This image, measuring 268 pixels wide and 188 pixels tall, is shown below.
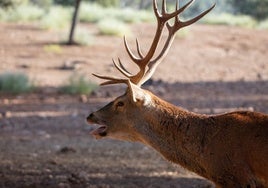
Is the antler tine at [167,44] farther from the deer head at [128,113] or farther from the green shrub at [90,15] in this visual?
the green shrub at [90,15]

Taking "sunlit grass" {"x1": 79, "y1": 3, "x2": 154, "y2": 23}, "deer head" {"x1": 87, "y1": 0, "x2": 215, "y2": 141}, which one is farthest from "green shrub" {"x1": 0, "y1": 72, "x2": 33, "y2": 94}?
"sunlit grass" {"x1": 79, "y1": 3, "x2": 154, "y2": 23}

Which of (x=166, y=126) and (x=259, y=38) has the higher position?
(x=166, y=126)

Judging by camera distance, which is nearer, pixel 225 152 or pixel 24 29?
pixel 225 152

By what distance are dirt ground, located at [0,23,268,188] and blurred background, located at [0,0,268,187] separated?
2cm

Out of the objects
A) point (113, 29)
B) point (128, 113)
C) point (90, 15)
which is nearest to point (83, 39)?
point (113, 29)

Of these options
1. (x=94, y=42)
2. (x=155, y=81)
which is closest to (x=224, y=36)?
(x=94, y=42)

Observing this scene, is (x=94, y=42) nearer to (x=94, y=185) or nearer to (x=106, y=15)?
(x=106, y=15)

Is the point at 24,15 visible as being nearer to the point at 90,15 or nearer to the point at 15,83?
the point at 90,15

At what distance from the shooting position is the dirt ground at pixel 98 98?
9.34 metres

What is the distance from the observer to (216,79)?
20.8 m

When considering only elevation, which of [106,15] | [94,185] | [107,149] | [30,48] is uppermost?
[94,185]

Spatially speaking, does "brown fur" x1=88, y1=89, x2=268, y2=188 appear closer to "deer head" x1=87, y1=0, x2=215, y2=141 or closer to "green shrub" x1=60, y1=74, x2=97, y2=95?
"deer head" x1=87, y1=0, x2=215, y2=141

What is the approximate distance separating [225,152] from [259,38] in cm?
2349

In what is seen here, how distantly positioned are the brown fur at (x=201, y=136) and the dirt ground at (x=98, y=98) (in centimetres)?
179
